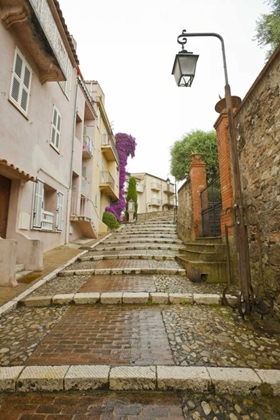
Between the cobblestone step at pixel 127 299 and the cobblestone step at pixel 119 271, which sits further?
the cobblestone step at pixel 119 271

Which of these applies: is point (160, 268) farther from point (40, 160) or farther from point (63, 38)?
point (63, 38)

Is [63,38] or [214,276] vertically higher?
[63,38]

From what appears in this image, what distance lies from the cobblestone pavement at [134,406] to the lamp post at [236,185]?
1.42m

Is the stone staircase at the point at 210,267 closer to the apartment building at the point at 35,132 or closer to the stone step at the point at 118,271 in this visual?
the stone step at the point at 118,271

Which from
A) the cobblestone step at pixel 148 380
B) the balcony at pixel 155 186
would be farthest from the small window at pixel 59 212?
the balcony at pixel 155 186

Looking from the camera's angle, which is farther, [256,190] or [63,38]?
[63,38]

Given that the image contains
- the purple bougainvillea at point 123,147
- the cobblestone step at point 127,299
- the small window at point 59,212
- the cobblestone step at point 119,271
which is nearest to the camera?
the cobblestone step at point 127,299

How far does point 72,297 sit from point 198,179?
19.6 feet

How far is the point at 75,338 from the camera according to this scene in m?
2.56

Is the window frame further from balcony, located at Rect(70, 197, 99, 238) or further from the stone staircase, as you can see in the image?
the stone staircase

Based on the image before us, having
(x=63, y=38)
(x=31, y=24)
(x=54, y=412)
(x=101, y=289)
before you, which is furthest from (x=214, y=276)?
(x=63, y=38)

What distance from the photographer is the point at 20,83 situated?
619 cm

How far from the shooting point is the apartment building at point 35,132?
5.53 metres

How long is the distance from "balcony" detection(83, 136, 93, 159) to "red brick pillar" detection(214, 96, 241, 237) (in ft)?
30.8
